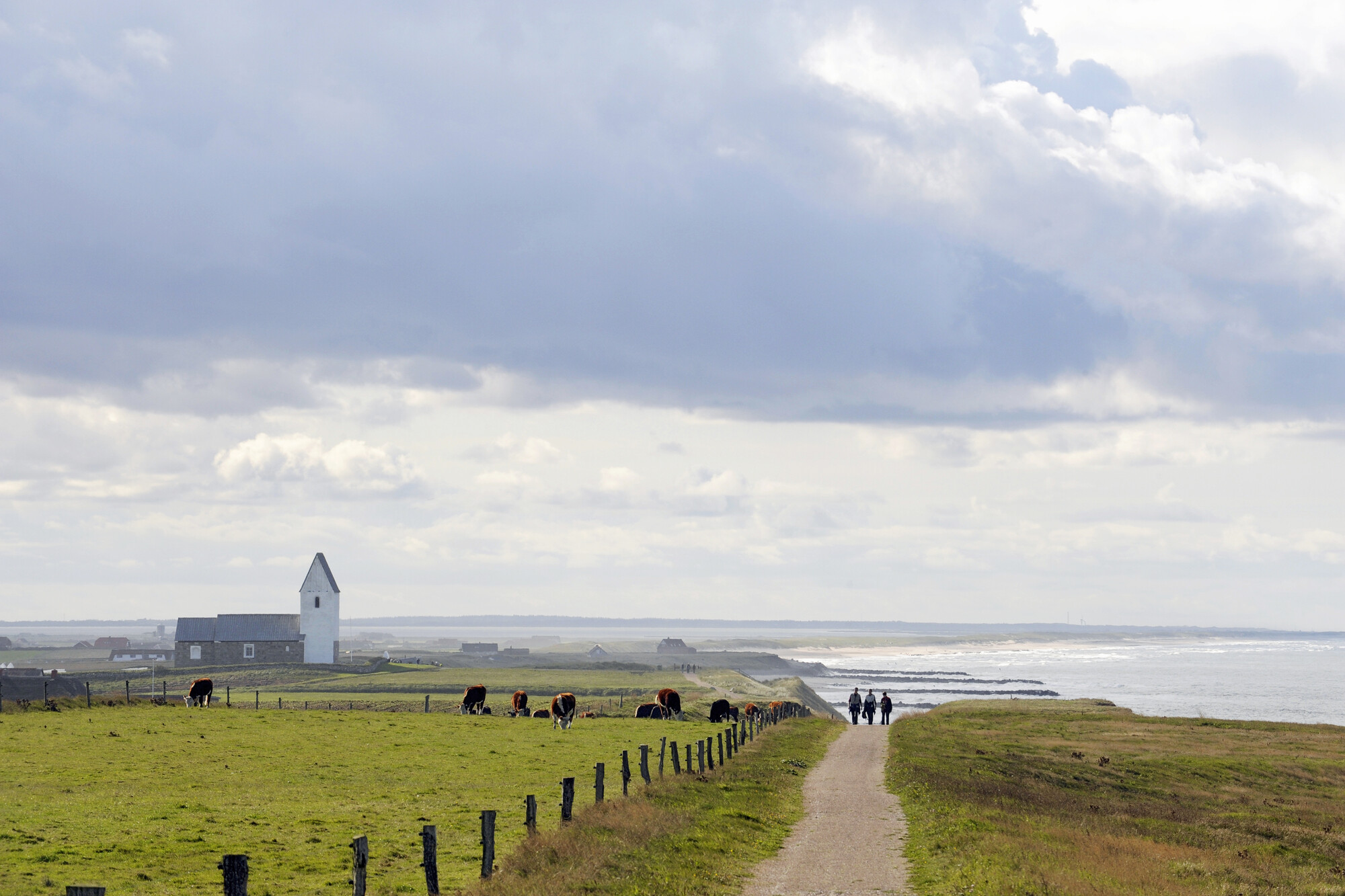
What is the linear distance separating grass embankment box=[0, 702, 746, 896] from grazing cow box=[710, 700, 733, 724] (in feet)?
16.2

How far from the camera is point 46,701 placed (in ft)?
203

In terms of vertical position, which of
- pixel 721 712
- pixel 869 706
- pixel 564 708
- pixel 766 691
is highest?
pixel 564 708

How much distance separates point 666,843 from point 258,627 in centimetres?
14600

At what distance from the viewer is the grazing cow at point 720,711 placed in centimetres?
6694

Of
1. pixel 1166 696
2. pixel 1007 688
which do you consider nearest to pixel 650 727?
pixel 1166 696

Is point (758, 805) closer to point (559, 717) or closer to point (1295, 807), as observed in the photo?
point (1295, 807)

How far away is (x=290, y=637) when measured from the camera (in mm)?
157375

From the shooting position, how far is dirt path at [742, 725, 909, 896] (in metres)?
23.5

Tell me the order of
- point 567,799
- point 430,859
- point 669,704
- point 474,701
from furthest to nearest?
1. point 474,701
2. point 669,704
3. point 567,799
4. point 430,859

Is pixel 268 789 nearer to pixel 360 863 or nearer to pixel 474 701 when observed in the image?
pixel 360 863

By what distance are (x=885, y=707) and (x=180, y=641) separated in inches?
4686

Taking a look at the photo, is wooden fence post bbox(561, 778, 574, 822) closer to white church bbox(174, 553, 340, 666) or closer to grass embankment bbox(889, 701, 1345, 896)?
grass embankment bbox(889, 701, 1345, 896)

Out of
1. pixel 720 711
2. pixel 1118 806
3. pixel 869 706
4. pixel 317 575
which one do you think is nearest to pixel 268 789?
pixel 1118 806

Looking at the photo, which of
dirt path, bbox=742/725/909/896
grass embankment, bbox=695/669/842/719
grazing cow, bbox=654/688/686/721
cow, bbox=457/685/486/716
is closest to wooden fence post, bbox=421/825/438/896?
dirt path, bbox=742/725/909/896
